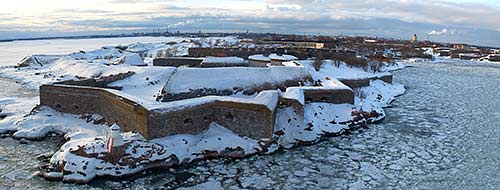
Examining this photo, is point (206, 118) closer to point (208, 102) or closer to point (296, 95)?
point (208, 102)

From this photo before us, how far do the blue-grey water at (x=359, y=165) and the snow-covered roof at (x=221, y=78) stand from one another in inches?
166

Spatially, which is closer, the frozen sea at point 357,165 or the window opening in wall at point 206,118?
the frozen sea at point 357,165

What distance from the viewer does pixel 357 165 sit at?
9.82 metres

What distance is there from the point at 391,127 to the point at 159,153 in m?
7.32

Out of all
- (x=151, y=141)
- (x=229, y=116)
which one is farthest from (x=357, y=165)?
(x=151, y=141)

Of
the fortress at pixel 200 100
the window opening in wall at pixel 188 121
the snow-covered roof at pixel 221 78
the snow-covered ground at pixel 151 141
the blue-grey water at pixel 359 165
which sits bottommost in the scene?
the blue-grey water at pixel 359 165

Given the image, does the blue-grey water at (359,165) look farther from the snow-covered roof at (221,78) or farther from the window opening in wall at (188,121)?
the snow-covered roof at (221,78)

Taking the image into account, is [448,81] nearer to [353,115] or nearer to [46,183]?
[353,115]

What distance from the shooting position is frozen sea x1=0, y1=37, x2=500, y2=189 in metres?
8.65

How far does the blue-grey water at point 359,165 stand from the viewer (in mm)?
8656

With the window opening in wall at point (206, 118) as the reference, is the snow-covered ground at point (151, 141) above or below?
below

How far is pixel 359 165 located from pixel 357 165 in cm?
4

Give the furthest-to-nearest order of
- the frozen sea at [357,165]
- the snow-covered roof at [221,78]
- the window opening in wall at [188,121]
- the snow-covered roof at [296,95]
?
the snow-covered roof at [221,78]
the snow-covered roof at [296,95]
the window opening in wall at [188,121]
the frozen sea at [357,165]

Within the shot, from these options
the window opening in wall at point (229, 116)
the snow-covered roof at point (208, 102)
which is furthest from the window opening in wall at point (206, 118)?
the window opening in wall at point (229, 116)
